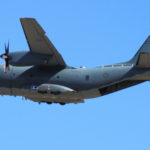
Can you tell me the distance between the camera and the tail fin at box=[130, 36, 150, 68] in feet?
138

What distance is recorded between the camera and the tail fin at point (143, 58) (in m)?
42.1

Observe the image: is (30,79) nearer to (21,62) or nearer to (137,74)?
(21,62)

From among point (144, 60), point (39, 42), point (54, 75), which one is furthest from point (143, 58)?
point (39, 42)

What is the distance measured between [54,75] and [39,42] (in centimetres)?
344

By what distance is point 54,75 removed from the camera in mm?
45938

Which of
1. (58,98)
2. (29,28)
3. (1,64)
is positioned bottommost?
(58,98)

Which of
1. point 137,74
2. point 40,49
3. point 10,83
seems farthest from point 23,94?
point 137,74

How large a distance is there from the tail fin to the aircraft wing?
6.33 metres

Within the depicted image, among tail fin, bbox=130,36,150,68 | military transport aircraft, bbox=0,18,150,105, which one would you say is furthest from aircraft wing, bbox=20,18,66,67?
tail fin, bbox=130,36,150,68

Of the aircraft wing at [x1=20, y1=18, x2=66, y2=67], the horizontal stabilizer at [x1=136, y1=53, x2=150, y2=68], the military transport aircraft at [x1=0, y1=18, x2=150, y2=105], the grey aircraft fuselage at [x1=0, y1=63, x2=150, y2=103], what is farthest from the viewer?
the grey aircraft fuselage at [x1=0, y1=63, x2=150, y2=103]

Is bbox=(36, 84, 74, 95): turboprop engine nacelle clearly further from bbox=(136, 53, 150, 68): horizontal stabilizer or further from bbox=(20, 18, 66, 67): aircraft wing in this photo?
bbox=(136, 53, 150, 68): horizontal stabilizer

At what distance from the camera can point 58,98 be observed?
46469mm

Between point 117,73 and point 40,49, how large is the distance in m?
6.90

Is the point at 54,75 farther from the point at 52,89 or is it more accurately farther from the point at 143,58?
the point at 143,58
